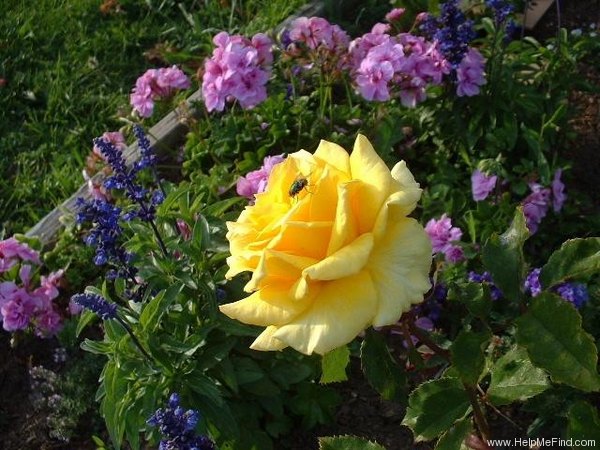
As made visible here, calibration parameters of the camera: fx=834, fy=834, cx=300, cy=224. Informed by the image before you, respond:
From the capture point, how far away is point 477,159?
3.20 m

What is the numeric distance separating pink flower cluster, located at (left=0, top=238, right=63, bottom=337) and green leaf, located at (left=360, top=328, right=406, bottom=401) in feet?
5.92

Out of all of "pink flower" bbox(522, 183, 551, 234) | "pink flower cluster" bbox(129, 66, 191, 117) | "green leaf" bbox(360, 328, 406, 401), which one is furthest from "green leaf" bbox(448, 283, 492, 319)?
"pink flower cluster" bbox(129, 66, 191, 117)

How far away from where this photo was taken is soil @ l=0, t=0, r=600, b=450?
2646 millimetres

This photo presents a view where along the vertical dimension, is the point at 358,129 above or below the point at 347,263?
below

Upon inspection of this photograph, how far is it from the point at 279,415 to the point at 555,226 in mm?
1221

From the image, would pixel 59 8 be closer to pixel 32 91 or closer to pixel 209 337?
pixel 32 91

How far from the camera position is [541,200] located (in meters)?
2.87

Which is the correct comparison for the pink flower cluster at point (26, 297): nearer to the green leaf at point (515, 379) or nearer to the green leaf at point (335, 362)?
the green leaf at point (335, 362)

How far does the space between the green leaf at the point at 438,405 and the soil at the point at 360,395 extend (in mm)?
1124

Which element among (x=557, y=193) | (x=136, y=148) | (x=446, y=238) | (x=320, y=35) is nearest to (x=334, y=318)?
(x=446, y=238)

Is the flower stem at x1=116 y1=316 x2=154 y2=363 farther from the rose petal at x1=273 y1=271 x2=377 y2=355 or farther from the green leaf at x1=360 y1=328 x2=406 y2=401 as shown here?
the rose petal at x1=273 y1=271 x2=377 y2=355

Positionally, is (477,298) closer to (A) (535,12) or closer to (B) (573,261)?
(B) (573,261)

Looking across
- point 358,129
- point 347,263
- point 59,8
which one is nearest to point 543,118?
point 358,129

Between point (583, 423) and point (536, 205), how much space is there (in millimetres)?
1751
